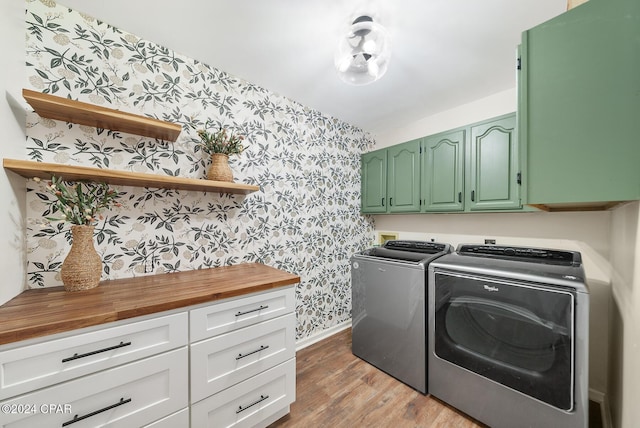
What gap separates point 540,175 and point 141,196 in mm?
2190

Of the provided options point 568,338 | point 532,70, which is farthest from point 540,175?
point 568,338

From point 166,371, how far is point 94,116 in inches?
53.7

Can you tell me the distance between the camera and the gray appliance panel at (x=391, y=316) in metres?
1.71

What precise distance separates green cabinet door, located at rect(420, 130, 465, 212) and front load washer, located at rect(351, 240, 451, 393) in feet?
1.32

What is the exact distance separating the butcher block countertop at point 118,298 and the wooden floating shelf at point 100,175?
1.95 feet

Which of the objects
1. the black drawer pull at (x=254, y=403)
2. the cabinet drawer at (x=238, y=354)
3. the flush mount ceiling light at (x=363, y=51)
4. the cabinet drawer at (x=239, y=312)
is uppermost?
the flush mount ceiling light at (x=363, y=51)

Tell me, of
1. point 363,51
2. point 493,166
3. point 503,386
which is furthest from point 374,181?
point 503,386

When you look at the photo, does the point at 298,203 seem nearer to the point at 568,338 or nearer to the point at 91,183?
the point at 91,183

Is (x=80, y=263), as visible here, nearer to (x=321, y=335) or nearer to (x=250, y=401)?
(x=250, y=401)

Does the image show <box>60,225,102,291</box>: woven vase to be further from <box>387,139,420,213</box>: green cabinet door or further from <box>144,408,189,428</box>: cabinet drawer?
<box>387,139,420,213</box>: green cabinet door

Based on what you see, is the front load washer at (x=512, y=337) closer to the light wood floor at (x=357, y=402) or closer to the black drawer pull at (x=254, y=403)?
the light wood floor at (x=357, y=402)

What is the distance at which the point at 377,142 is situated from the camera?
3055 mm

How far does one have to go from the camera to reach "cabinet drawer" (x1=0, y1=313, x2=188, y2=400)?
30.6 inches

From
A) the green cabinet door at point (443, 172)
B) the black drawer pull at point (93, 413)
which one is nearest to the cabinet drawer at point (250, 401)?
the black drawer pull at point (93, 413)
